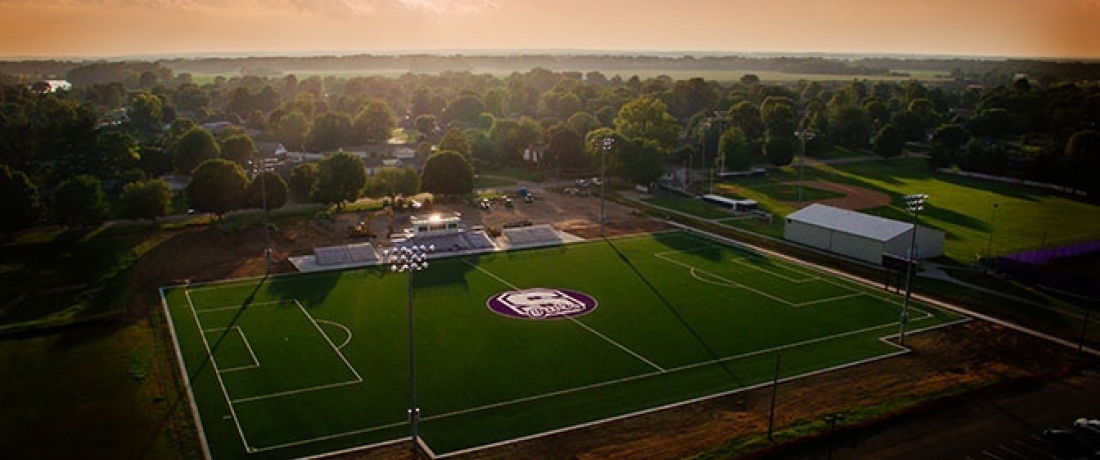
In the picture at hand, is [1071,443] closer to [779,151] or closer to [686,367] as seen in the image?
[686,367]

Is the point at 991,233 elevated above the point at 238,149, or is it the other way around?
the point at 238,149

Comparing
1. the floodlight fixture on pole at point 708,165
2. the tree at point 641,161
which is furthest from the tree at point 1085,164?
the tree at point 641,161

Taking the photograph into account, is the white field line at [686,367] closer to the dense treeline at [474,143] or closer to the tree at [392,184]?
the dense treeline at [474,143]

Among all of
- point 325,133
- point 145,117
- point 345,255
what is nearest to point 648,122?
point 325,133

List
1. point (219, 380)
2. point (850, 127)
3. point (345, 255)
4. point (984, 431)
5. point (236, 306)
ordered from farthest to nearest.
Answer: point (850, 127)
point (345, 255)
point (236, 306)
point (219, 380)
point (984, 431)

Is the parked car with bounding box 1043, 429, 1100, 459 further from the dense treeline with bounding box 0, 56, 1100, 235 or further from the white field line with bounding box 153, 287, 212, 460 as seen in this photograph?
the dense treeline with bounding box 0, 56, 1100, 235

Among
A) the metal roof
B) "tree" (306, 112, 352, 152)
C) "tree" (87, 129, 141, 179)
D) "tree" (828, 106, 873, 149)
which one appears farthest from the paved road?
"tree" (306, 112, 352, 152)
